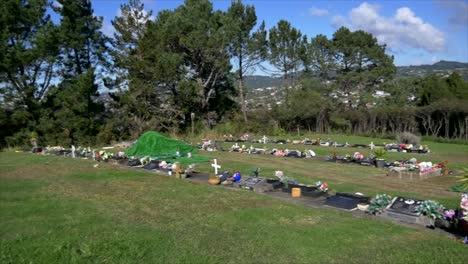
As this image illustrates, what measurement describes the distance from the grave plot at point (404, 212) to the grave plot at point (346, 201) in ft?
2.51

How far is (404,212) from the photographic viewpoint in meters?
7.12

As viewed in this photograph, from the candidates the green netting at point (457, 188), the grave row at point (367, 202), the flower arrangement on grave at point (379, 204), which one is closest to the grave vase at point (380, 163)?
the green netting at point (457, 188)

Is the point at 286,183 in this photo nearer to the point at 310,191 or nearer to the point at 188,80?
the point at 310,191

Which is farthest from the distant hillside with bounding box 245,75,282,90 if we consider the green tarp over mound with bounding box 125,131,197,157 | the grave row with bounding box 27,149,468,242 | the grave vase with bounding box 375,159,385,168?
the grave row with bounding box 27,149,468,242

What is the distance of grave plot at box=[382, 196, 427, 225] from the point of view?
6.92 m

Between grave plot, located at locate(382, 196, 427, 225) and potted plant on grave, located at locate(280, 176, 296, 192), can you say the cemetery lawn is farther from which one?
potted plant on grave, located at locate(280, 176, 296, 192)

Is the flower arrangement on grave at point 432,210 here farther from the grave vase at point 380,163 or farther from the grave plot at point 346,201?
the grave vase at point 380,163

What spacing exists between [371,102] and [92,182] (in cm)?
2940

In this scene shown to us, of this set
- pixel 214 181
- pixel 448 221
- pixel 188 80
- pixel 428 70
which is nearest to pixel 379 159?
pixel 214 181

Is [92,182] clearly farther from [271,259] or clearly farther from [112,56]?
[112,56]

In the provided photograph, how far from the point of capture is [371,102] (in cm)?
3522

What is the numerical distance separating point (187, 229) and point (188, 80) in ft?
76.9

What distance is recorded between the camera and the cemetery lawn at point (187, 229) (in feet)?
18.0

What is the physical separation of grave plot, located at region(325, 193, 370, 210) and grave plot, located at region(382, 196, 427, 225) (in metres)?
0.77
